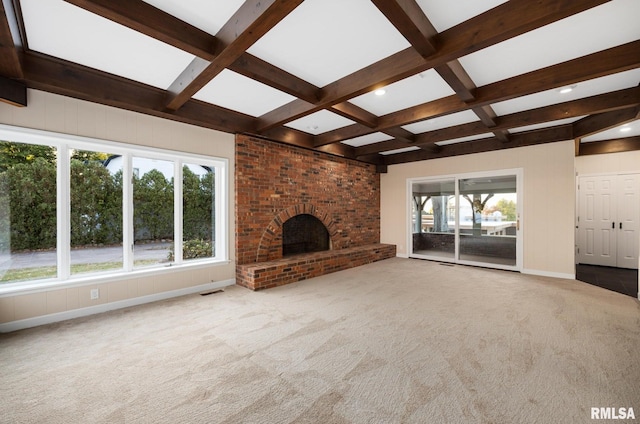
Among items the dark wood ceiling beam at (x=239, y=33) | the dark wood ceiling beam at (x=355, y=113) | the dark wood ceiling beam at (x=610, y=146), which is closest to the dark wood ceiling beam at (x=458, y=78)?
the dark wood ceiling beam at (x=355, y=113)

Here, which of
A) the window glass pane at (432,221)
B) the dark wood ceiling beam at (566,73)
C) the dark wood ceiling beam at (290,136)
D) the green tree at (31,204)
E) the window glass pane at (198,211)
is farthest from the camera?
the window glass pane at (432,221)

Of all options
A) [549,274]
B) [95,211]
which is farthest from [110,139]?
[549,274]

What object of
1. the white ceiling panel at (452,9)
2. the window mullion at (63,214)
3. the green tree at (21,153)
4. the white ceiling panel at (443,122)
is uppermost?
the white ceiling panel at (443,122)

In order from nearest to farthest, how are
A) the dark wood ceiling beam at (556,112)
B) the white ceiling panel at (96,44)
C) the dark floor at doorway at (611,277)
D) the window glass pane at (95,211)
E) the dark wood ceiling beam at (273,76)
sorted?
the white ceiling panel at (96,44) < the dark wood ceiling beam at (273,76) < the window glass pane at (95,211) < the dark wood ceiling beam at (556,112) < the dark floor at doorway at (611,277)

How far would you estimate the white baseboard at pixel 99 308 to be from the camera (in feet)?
9.28

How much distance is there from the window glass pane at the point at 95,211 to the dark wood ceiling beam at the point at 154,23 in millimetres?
2176

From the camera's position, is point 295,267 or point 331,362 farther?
point 295,267

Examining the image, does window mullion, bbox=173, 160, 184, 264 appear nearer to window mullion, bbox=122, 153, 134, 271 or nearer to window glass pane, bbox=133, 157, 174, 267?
window glass pane, bbox=133, 157, 174, 267

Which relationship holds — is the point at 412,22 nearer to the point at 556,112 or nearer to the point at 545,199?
the point at 556,112

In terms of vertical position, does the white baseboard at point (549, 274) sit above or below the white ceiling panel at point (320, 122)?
below

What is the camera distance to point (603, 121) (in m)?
4.16

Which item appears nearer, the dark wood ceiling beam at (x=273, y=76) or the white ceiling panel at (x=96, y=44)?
the white ceiling panel at (x=96, y=44)

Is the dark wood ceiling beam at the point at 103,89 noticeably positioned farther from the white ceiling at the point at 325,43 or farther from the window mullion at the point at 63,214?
the window mullion at the point at 63,214

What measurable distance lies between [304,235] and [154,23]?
4.65m
